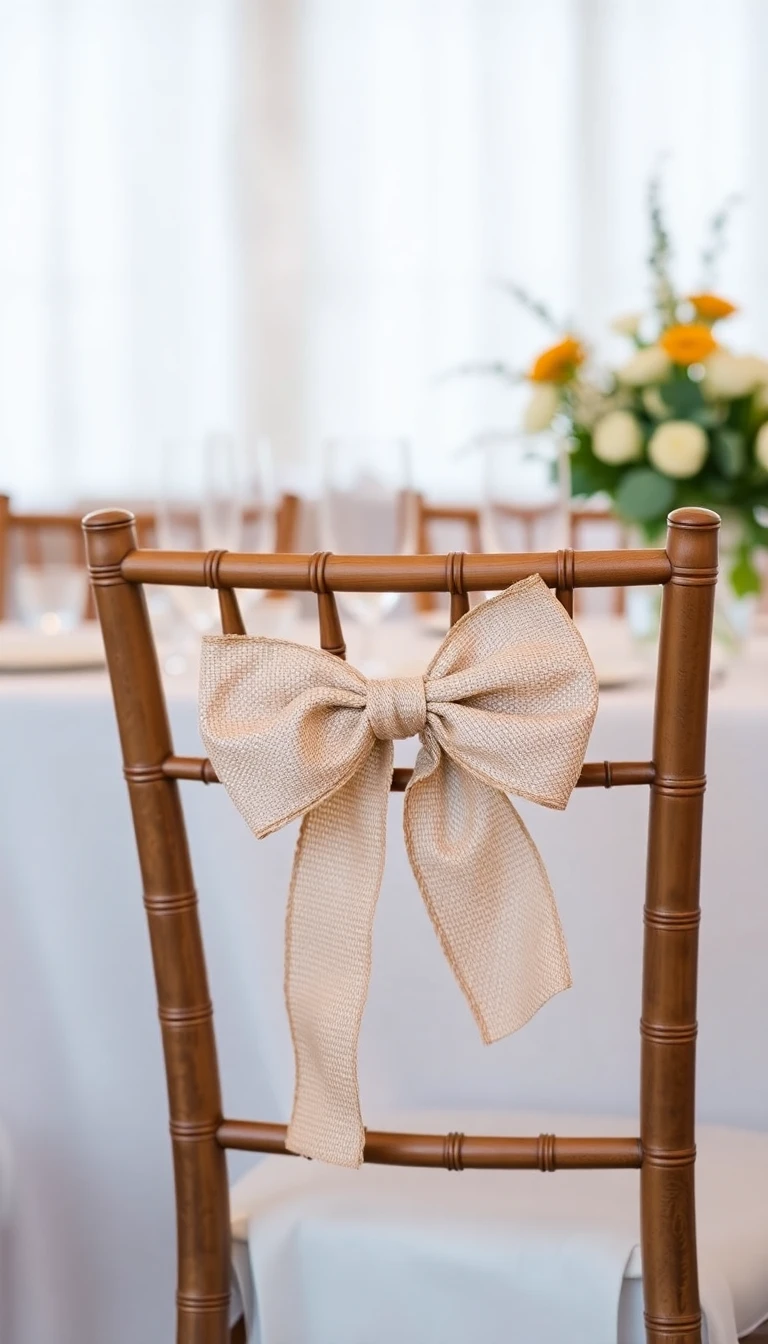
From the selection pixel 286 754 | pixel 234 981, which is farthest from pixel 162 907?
pixel 234 981

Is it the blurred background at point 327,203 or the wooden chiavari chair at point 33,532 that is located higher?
the blurred background at point 327,203

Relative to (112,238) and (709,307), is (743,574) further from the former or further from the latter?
(112,238)

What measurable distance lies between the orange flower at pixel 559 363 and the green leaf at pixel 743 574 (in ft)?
0.77

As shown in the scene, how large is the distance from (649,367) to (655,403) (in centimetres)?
3

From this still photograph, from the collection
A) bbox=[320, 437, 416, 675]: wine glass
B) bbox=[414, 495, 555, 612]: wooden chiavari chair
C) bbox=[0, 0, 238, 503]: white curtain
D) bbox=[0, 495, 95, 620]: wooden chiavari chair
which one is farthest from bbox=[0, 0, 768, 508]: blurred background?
bbox=[320, 437, 416, 675]: wine glass

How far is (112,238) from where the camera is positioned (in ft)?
11.5

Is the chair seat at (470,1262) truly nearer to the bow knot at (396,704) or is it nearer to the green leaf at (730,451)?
the bow knot at (396,704)

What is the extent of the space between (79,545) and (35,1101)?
1.36 metres

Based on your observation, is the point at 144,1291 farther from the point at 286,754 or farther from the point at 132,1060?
the point at 286,754

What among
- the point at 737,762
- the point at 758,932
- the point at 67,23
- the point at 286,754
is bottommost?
the point at 758,932

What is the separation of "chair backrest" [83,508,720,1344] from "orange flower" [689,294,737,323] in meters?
0.75

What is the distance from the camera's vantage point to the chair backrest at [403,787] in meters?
0.75

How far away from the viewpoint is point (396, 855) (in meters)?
1.11

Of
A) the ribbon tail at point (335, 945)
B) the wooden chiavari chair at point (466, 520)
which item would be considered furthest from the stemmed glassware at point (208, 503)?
the ribbon tail at point (335, 945)
